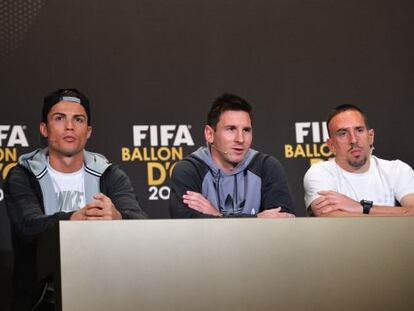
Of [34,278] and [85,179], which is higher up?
[85,179]

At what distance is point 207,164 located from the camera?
3.40 meters

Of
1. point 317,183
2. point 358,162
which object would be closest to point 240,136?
point 317,183

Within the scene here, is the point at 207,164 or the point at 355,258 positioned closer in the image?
the point at 355,258

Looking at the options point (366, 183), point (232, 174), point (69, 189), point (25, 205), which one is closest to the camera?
point (25, 205)

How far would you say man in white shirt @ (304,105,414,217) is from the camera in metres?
3.50

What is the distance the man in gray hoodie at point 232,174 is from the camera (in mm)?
3320

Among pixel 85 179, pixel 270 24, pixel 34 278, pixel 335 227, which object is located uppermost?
pixel 270 24

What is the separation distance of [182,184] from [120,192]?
266mm

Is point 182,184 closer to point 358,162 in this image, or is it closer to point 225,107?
point 225,107

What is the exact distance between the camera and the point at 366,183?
3533 mm

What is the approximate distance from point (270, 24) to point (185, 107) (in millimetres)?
656

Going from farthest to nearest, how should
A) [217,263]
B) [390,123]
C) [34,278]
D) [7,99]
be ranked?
[390,123], [7,99], [34,278], [217,263]

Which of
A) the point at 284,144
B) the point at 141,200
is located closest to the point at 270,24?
the point at 284,144

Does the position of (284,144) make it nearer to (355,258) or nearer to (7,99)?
(7,99)
